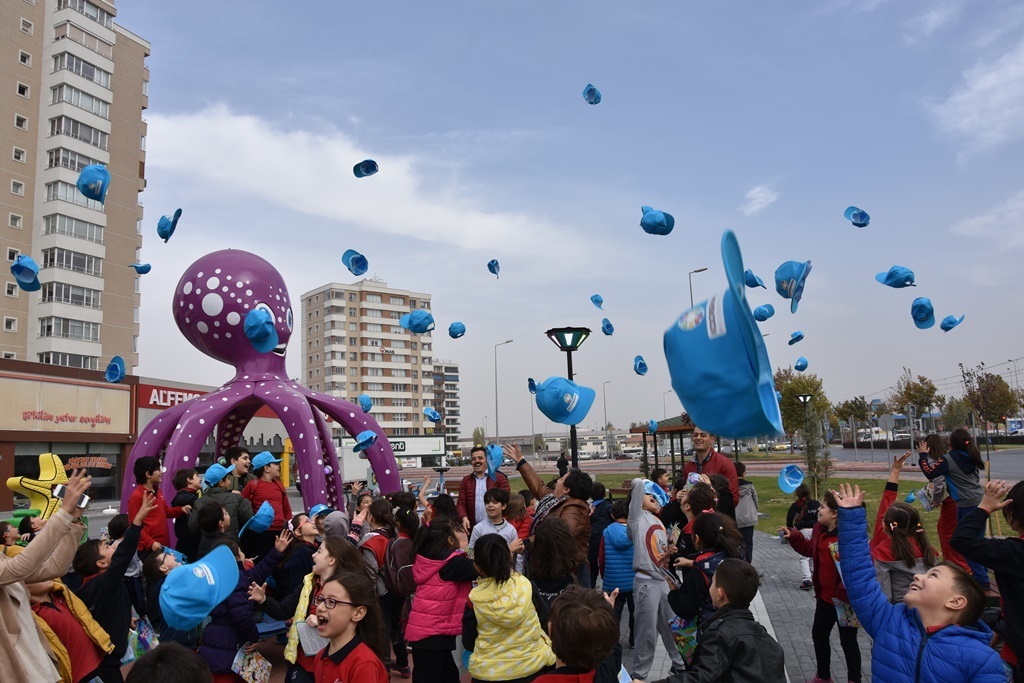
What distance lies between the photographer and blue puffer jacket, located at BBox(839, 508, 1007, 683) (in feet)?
9.97

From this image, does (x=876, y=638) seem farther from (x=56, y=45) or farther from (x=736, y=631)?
(x=56, y=45)

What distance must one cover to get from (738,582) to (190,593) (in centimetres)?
232

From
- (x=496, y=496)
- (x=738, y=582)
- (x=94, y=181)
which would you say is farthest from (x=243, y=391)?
(x=738, y=582)

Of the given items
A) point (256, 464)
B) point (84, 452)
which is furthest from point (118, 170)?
point (256, 464)

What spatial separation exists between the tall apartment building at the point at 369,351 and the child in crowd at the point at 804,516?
80152 millimetres

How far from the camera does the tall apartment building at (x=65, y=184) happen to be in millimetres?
39656

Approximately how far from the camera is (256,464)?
899cm

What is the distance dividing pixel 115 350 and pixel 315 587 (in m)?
43.9

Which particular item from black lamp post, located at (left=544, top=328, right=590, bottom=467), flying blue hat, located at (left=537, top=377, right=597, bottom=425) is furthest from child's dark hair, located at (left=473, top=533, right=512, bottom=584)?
black lamp post, located at (left=544, top=328, right=590, bottom=467)

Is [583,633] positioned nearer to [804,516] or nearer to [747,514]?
[804,516]

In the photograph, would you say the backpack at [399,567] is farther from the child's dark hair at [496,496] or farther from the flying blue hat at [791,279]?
the flying blue hat at [791,279]

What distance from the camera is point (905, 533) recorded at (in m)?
4.89

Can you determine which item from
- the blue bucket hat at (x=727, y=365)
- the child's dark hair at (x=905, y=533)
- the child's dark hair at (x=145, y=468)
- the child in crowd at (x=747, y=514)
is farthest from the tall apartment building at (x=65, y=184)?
the blue bucket hat at (x=727, y=365)

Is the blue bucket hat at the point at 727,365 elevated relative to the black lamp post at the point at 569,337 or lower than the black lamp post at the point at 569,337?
lower
